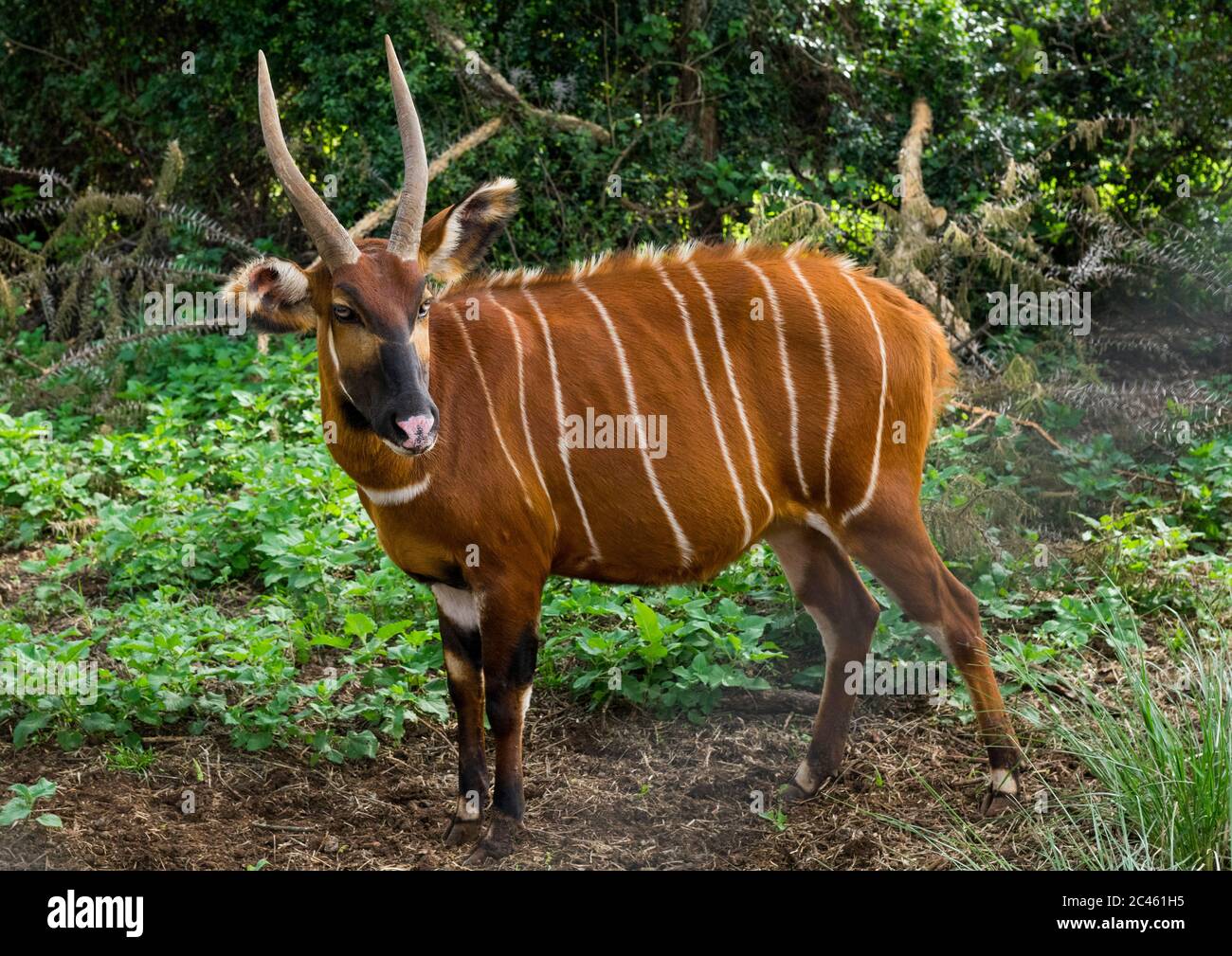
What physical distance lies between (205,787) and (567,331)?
182 cm

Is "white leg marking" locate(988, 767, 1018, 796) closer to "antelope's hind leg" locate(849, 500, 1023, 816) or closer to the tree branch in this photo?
"antelope's hind leg" locate(849, 500, 1023, 816)

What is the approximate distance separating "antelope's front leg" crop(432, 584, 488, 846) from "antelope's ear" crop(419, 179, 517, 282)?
951mm

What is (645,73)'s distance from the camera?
349 inches

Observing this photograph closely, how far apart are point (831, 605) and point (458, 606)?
4.05 feet

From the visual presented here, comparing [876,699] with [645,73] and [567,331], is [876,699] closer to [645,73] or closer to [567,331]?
[567,331]

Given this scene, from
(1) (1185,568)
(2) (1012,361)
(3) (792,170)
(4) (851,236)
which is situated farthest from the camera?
(3) (792,170)

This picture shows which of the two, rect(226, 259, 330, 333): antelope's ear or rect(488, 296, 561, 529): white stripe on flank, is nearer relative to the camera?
rect(226, 259, 330, 333): antelope's ear

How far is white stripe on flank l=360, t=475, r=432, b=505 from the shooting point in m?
3.83

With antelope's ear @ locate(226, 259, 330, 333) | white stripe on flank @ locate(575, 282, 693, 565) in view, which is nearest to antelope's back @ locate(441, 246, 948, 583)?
white stripe on flank @ locate(575, 282, 693, 565)

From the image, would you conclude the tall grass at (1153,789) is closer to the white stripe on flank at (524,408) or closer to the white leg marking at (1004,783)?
the white leg marking at (1004,783)

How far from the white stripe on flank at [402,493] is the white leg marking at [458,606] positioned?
0.36 meters

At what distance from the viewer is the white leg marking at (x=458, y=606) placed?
4.12 meters

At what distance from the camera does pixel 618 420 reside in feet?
13.6

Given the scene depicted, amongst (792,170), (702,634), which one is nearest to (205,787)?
(702,634)
